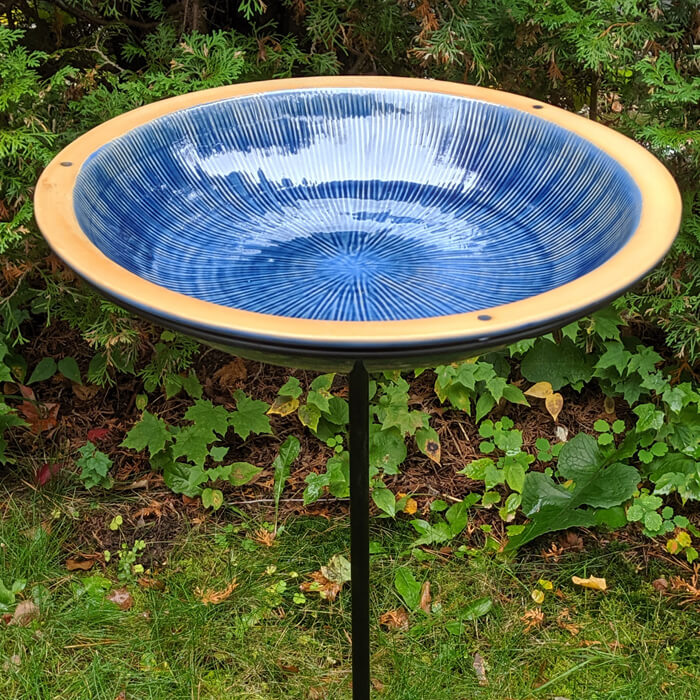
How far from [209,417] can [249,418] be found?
14 cm

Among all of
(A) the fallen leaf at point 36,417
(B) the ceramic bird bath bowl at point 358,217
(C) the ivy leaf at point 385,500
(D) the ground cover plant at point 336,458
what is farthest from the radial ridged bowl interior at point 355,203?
(A) the fallen leaf at point 36,417

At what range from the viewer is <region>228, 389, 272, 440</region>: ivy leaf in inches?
116

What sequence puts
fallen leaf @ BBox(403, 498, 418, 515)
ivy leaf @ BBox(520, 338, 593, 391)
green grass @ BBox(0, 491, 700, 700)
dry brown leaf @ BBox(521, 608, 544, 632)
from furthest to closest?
ivy leaf @ BBox(520, 338, 593, 391) < fallen leaf @ BBox(403, 498, 418, 515) < dry brown leaf @ BBox(521, 608, 544, 632) < green grass @ BBox(0, 491, 700, 700)

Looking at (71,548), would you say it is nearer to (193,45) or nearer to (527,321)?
(193,45)

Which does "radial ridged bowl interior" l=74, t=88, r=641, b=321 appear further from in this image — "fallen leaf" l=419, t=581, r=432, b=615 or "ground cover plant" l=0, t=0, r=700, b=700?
"fallen leaf" l=419, t=581, r=432, b=615

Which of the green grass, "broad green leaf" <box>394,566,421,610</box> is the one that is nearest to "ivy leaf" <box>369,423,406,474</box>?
the green grass

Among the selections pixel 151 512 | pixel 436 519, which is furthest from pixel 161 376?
pixel 436 519

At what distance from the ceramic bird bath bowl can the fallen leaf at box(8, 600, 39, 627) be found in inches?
43.0

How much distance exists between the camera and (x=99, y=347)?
9.77 ft

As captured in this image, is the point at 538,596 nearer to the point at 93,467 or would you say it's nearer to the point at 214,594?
the point at 214,594

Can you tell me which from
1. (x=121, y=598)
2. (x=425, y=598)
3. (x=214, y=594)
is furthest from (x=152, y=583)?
(x=425, y=598)

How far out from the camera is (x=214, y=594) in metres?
2.59

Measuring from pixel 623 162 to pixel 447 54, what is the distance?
1.07 metres

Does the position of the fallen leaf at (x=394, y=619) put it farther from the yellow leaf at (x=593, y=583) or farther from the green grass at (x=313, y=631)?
the yellow leaf at (x=593, y=583)
